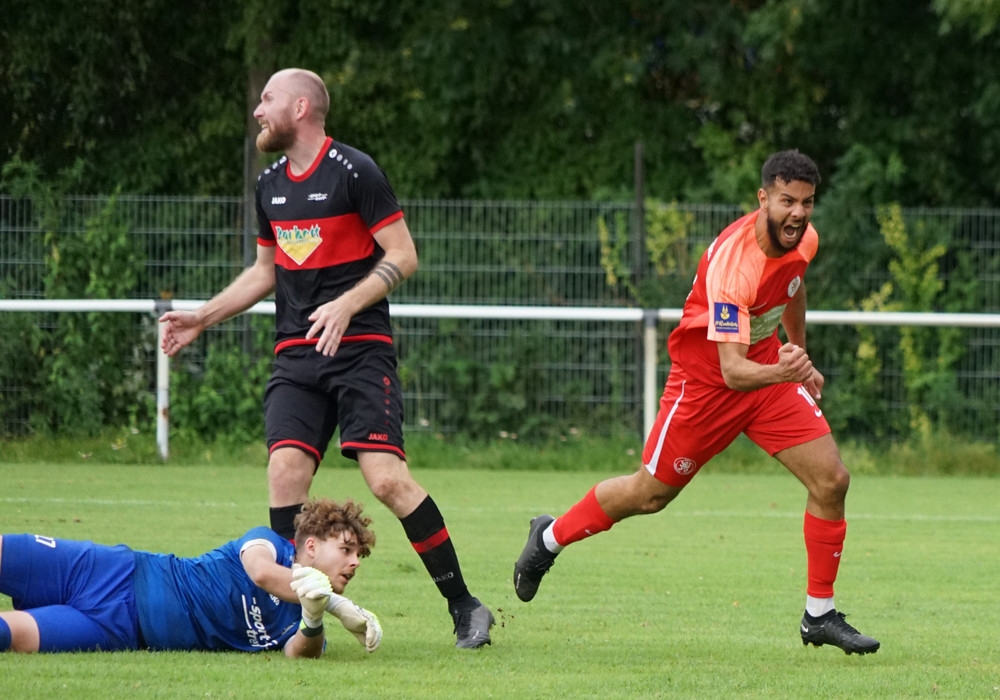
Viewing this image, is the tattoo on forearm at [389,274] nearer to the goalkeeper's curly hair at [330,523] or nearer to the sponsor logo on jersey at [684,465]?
the goalkeeper's curly hair at [330,523]

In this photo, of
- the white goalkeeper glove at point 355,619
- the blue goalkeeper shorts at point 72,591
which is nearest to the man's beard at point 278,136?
the blue goalkeeper shorts at point 72,591

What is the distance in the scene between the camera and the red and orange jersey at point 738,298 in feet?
19.9

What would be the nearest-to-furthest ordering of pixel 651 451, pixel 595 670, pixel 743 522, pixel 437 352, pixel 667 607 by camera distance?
pixel 595 670 < pixel 651 451 < pixel 667 607 < pixel 743 522 < pixel 437 352

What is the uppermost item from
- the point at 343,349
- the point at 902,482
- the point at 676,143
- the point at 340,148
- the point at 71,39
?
the point at 71,39

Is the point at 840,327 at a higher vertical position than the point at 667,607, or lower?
higher

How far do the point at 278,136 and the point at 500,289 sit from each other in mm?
8565

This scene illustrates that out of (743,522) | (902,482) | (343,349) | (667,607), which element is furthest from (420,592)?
(902,482)

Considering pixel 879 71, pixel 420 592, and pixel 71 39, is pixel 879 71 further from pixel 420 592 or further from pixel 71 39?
pixel 420 592

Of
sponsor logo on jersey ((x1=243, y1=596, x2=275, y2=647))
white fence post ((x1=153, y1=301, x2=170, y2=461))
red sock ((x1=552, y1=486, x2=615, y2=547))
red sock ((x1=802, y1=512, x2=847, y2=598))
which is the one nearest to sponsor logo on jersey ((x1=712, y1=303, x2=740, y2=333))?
red sock ((x1=802, y1=512, x2=847, y2=598))

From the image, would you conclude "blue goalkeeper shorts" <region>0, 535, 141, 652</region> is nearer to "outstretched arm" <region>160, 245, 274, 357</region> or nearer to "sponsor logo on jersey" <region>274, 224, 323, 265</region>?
"outstretched arm" <region>160, 245, 274, 357</region>

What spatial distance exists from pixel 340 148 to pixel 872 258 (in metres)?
10.1

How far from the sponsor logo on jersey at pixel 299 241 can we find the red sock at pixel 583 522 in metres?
1.62

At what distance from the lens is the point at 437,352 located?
14672 millimetres

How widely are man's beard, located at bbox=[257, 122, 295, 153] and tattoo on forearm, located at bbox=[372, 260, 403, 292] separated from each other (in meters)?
0.67
